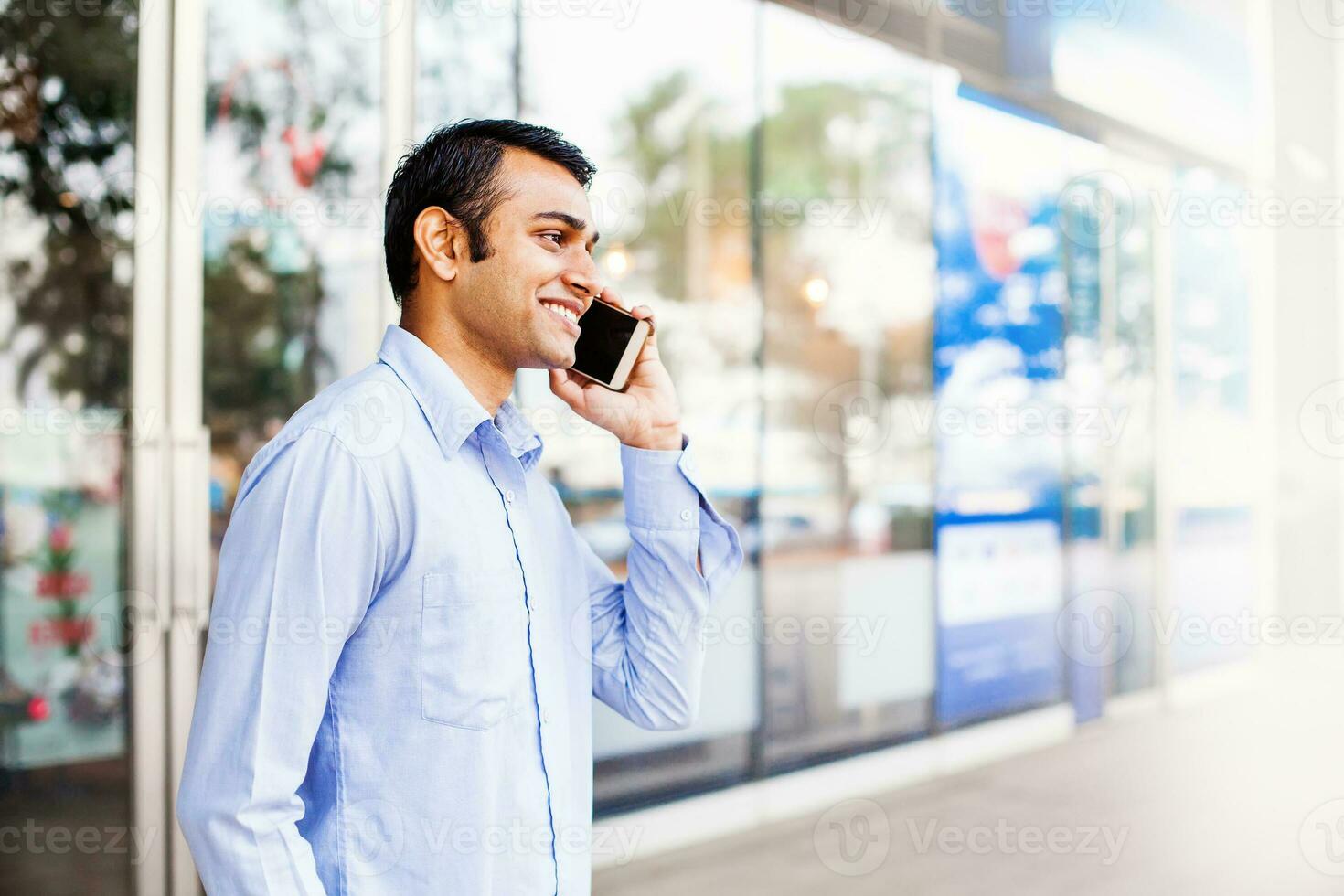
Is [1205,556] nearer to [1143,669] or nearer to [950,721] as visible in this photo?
[1143,669]

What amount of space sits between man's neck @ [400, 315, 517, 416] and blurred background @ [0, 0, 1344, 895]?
210 centimetres

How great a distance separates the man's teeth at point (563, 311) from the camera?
1647mm

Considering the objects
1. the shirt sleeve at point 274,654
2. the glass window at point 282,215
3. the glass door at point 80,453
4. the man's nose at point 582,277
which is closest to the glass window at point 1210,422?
the glass window at point 282,215

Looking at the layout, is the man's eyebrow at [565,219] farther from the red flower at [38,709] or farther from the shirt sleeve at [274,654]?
the red flower at [38,709]

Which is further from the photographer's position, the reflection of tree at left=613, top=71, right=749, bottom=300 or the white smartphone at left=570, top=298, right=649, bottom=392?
the reflection of tree at left=613, top=71, right=749, bottom=300

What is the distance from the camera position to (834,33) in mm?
5613

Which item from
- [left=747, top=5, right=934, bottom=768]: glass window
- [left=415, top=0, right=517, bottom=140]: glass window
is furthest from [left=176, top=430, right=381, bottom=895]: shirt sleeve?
[left=747, top=5, right=934, bottom=768]: glass window

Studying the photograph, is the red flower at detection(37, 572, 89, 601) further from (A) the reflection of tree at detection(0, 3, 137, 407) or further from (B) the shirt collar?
(B) the shirt collar

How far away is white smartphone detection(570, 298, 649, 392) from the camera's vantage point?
1809 millimetres

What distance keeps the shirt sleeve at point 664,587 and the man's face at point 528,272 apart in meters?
0.25

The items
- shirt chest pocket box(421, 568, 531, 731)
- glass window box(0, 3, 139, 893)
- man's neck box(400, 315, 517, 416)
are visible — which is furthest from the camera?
glass window box(0, 3, 139, 893)

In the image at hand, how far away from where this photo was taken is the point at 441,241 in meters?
1.63

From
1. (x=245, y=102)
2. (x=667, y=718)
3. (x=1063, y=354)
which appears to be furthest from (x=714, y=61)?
(x=667, y=718)

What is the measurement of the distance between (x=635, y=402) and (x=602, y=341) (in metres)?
0.12
